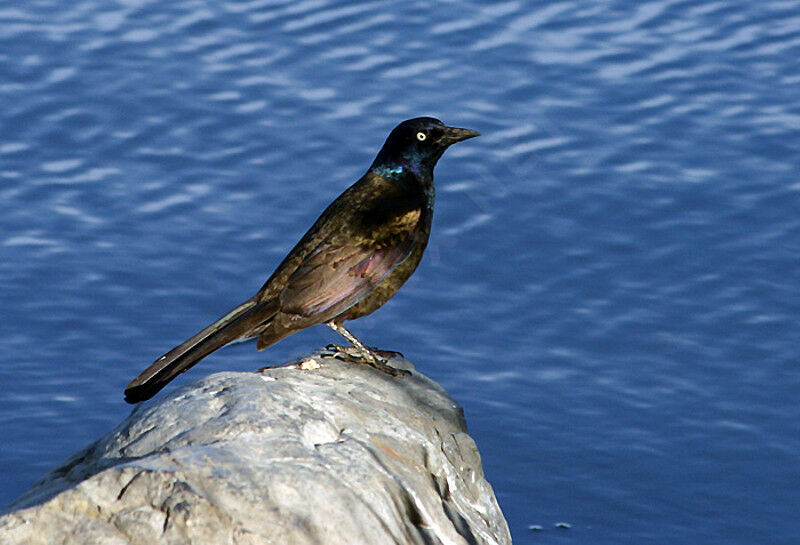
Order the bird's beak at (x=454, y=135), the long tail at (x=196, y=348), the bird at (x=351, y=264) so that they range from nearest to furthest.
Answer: the long tail at (x=196, y=348) → the bird at (x=351, y=264) → the bird's beak at (x=454, y=135)

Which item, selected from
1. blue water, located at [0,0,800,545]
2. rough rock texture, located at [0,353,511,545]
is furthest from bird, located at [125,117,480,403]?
blue water, located at [0,0,800,545]

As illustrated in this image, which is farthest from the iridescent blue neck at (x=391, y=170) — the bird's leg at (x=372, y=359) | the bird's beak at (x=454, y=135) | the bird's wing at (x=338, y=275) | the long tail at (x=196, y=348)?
the long tail at (x=196, y=348)

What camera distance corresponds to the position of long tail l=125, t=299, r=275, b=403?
7.17 metres

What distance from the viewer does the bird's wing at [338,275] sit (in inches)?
298

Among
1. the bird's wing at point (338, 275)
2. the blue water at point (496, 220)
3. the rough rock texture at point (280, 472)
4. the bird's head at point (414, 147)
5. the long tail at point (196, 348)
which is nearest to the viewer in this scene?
the rough rock texture at point (280, 472)

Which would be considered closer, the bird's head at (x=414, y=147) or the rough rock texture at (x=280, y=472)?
the rough rock texture at (x=280, y=472)

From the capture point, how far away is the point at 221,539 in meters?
5.21

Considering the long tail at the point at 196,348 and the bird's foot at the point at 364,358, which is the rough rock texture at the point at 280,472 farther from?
the long tail at the point at 196,348

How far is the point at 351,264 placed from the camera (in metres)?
7.72

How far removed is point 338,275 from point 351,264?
105 millimetres

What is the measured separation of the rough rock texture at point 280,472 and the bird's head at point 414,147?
127 centimetres

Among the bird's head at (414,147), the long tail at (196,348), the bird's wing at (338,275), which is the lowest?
the long tail at (196,348)

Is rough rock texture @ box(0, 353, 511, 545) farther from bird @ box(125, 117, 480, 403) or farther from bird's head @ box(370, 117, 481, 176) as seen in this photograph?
bird's head @ box(370, 117, 481, 176)

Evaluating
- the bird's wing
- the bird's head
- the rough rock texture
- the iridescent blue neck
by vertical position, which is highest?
the bird's head
